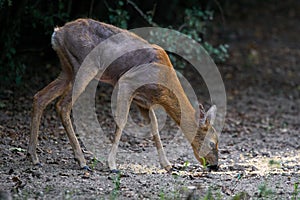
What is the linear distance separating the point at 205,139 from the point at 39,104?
2029 millimetres

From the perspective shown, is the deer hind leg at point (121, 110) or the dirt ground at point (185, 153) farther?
the deer hind leg at point (121, 110)

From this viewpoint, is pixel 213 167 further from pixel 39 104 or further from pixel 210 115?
pixel 39 104

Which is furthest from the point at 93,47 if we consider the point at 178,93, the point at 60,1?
the point at 60,1

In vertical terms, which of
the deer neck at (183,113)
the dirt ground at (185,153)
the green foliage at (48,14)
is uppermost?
the green foliage at (48,14)

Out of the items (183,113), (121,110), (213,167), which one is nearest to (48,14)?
(121,110)

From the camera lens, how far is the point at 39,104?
24.3 ft

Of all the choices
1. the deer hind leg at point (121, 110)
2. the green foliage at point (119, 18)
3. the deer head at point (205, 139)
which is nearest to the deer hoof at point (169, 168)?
the deer head at point (205, 139)

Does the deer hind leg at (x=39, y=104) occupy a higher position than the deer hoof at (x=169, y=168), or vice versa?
the deer hind leg at (x=39, y=104)

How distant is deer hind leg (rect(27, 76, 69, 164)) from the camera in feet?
23.7

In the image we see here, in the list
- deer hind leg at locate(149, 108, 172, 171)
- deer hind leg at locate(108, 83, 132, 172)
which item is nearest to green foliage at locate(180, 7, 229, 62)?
A: deer hind leg at locate(149, 108, 172, 171)

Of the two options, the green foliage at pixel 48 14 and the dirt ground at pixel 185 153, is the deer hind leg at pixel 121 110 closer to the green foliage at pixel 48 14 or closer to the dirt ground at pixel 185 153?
the dirt ground at pixel 185 153

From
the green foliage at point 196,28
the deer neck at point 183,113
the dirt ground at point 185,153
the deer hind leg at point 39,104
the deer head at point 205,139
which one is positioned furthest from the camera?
the green foliage at point 196,28

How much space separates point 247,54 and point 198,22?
16.1 ft

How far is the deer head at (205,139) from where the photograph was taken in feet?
25.1
